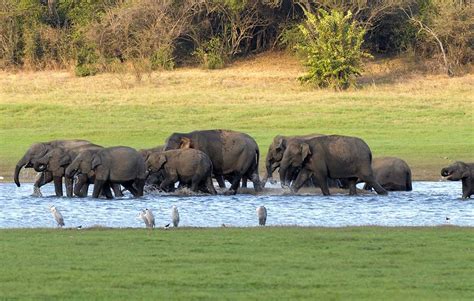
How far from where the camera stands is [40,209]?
22297 millimetres

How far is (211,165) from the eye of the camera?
89.5 feet

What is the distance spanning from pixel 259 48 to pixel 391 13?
689 centimetres

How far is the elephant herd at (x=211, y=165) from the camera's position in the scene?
84.3 feet

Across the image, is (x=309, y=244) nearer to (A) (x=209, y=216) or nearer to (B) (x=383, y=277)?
(B) (x=383, y=277)

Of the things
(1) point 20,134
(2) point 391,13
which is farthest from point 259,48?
A: (1) point 20,134

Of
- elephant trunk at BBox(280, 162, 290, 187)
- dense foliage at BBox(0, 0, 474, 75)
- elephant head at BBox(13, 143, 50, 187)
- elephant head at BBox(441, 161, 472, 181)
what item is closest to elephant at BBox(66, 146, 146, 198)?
elephant head at BBox(13, 143, 50, 187)

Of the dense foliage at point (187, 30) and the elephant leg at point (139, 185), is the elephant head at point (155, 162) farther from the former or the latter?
the dense foliage at point (187, 30)

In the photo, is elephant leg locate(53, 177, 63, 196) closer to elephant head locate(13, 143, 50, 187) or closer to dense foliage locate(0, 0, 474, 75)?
elephant head locate(13, 143, 50, 187)

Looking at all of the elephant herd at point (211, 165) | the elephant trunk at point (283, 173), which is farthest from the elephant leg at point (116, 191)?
the elephant trunk at point (283, 173)

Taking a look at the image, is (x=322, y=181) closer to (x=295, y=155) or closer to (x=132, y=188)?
(x=295, y=155)

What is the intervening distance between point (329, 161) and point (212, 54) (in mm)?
32364

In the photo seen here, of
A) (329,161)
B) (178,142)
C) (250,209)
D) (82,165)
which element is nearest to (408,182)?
(329,161)

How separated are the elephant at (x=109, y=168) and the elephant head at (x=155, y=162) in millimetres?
1134

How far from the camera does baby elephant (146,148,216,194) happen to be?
88.1 ft
